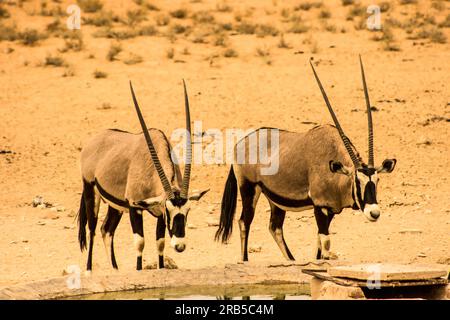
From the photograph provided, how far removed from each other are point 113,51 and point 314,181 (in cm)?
1338

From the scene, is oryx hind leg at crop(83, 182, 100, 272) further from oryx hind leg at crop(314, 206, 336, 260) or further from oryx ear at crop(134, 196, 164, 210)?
oryx hind leg at crop(314, 206, 336, 260)

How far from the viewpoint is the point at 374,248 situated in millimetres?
12977

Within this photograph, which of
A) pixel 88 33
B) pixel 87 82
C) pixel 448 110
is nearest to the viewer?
pixel 448 110

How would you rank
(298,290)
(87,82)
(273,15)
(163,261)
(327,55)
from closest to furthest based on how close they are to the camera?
(298,290) → (163,261) → (87,82) → (327,55) → (273,15)

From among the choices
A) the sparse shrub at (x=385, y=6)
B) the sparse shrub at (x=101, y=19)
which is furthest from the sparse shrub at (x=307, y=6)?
the sparse shrub at (x=101, y=19)

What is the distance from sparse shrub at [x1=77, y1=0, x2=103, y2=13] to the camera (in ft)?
91.6

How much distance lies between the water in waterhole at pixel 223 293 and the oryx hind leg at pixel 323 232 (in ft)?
5.56

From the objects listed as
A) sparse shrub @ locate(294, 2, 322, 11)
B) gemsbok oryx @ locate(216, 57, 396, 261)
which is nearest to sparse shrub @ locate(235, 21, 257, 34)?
→ sparse shrub @ locate(294, 2, 322, 11)

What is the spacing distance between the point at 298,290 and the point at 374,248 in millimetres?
4417

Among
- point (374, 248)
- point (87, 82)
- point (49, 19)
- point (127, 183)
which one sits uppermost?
point (49, 19)
